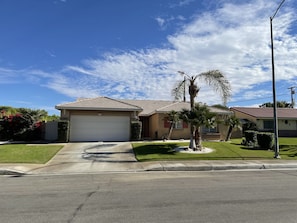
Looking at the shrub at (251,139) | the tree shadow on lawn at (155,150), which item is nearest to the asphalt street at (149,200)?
the tree shadow on lawn at (155,150)

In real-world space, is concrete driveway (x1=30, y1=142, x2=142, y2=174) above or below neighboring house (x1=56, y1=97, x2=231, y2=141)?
below

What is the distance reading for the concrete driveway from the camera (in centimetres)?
1245

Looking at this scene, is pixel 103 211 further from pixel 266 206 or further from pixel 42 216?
pixel 266 206

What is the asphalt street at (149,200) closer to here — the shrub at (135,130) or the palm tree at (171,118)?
the palm tree at (171,118)

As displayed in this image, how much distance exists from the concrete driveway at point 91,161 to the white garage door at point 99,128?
4.84 m

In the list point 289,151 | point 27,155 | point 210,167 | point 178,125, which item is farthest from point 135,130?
point 289,151

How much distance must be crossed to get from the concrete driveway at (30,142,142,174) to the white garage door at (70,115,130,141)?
4837 mm

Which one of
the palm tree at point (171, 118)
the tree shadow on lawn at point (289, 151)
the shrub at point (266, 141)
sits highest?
the palm tree at point (171, 118)

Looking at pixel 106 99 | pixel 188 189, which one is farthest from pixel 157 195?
pixel 106 99

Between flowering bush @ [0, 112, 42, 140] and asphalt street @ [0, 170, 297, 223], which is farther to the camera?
flowering bush @ [0, 112, 42, 140]

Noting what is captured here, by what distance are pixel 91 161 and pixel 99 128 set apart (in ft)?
33.2

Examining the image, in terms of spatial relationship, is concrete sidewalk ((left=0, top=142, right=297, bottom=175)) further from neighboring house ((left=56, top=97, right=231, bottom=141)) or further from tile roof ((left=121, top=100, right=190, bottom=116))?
tile roof ((left=121, top=100, right=190, bottom=116))

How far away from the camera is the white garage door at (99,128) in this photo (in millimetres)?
24094

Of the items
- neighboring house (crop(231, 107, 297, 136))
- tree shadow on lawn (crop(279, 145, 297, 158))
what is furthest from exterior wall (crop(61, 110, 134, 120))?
neighboring house (crop(231, 107, 297, 136))
